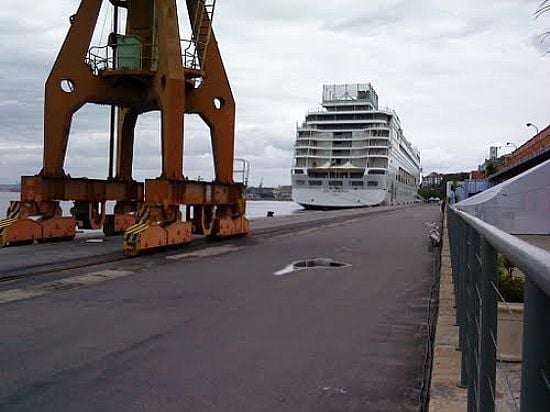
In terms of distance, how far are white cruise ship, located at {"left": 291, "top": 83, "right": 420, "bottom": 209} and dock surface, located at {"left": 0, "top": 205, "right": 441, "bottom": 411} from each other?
216 feet

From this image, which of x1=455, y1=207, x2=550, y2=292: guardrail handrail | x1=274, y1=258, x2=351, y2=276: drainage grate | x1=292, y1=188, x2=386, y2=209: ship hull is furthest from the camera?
x1=292, y1=188, x2=386, y2=209: ship hull

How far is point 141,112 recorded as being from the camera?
24.4 metres

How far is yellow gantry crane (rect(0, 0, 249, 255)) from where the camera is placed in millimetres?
18656

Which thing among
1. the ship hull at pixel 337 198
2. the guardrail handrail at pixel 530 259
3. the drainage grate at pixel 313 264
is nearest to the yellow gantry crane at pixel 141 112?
the drainage grate at pixel 313 264

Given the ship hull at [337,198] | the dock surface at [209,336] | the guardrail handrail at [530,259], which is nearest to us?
the guardrail handrail at [530,259]

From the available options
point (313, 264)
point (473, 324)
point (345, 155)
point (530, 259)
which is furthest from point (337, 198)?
point (530, 259)

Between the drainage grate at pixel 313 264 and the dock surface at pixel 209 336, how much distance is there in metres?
0.35

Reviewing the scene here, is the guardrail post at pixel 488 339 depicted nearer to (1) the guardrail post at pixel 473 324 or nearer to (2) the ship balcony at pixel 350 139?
(1) the guardrail post at pixel 473 324

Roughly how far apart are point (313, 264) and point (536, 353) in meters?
14.2

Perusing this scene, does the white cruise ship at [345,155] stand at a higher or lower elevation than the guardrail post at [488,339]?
higher

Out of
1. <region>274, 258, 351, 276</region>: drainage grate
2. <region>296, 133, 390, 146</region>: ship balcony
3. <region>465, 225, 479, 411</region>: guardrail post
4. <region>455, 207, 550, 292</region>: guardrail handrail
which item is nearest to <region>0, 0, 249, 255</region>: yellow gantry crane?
<region>274, 258, 351, 276</region>: drainage grate

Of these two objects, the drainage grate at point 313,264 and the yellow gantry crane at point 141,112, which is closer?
the drainage grate at point 313,264

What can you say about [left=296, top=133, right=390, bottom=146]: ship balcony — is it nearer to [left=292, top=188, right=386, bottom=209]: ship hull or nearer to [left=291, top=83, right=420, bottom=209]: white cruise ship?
[left=291, top=83, right=420, bottom=209]: white cruise ship

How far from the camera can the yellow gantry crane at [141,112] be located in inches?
734
